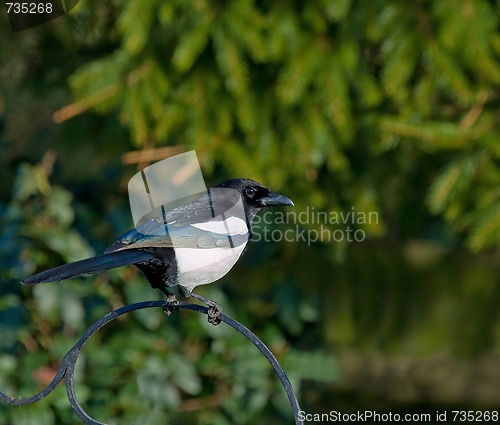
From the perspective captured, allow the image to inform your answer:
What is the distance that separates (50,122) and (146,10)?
121cm

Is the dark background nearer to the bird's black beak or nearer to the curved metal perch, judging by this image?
the bird's black beak

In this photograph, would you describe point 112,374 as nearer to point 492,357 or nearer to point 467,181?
point 467,181

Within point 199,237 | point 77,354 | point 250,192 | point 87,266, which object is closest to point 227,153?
point 250,192

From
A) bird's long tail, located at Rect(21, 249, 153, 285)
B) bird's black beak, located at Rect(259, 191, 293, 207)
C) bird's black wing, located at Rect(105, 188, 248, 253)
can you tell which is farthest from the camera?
bird's black beak, located at Rect(259, 191, 293, 207)

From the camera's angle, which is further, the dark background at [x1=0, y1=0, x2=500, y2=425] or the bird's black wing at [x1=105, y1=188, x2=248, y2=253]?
the dark background at [x1=0, y1=0, x2=500, y2=425]

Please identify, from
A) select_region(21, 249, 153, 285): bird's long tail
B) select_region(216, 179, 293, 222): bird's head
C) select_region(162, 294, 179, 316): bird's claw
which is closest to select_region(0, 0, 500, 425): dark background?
select_region(216, 179, 293, 222): bird's head

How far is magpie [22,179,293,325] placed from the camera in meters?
1.68

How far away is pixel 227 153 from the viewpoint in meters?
2.98

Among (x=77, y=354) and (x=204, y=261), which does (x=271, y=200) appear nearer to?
(x=204, y=261)

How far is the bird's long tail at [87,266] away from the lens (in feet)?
4.40

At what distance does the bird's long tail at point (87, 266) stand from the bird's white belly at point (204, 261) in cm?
14

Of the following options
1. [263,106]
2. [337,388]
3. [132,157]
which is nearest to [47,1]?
[132,157]

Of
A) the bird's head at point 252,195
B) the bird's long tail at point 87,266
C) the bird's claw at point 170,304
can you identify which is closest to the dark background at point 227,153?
the bird's head at point 252,195

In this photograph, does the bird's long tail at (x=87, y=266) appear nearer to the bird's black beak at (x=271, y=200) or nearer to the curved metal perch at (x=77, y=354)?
the curved metal perch at (x=77, y=354)
